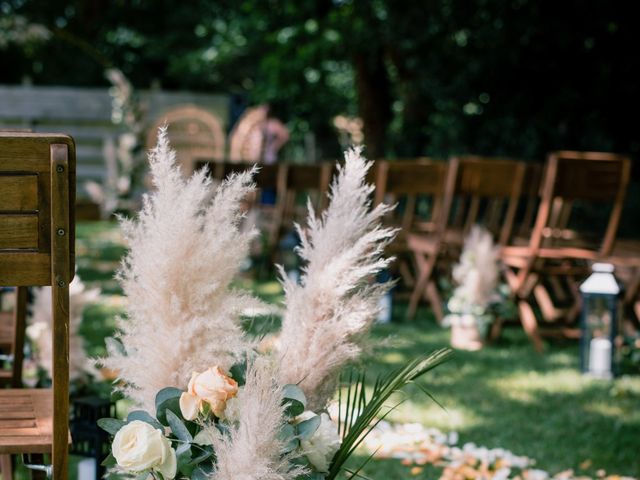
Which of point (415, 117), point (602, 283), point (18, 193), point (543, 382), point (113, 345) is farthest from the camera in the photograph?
point (415, 117)

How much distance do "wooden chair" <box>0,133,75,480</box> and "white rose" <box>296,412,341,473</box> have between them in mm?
458

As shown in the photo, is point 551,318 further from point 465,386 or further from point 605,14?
point 605,14

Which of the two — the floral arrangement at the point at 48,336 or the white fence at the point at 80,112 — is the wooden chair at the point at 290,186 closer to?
the floral arrangement at the point at 48,336

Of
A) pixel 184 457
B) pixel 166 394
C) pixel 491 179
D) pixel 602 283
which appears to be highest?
pixel 491 179

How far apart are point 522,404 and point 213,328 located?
2.97 meters

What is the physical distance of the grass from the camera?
3.72 m

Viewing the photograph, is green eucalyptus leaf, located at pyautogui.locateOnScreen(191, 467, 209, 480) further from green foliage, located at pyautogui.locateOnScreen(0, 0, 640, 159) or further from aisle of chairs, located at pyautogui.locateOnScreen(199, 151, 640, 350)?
green foliage, located at pyautogui.locateOnScreen(0, 0, 640, 159)

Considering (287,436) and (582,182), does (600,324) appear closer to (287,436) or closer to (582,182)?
(582,182)

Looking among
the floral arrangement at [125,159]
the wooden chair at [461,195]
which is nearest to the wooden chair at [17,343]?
the wooden chair at [461,195]

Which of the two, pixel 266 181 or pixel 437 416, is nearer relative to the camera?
pixel 437 416

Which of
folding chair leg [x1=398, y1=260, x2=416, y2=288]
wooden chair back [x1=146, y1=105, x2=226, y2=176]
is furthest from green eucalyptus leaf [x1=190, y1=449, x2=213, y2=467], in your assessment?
wooden chair back [x1=146, y1=105, x2=226, y2=176]

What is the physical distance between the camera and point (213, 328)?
1805 mm

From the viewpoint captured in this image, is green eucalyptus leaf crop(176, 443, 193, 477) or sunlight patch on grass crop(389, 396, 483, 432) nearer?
green eucalyptus leaf crop(176, 443, 193, 477)

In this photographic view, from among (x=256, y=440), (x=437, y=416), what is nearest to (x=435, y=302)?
(x=437, y=416)
